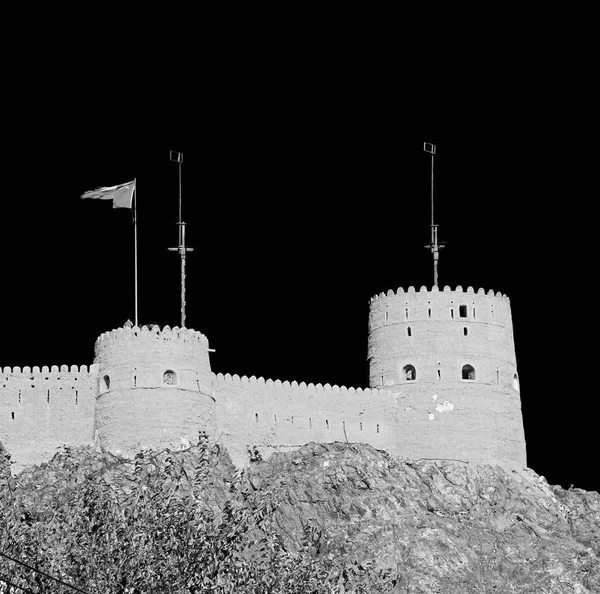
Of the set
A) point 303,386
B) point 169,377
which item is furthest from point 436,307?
point 169,377

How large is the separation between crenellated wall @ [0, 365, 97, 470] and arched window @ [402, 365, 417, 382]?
14185 millimetres

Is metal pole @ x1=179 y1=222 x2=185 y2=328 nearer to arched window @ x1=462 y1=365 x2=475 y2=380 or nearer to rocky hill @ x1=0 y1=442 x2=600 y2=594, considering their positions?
rocky hill @ x1=0 y1=442 x2=600 y2=594

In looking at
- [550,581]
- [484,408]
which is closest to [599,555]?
[550,581]

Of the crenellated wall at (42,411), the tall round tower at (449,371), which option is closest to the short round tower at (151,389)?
the crenellated wall at (42,411)

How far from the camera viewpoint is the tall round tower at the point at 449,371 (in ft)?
238

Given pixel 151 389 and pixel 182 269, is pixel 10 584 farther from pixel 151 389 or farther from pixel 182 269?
pixel 182 269

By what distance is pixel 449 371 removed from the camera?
241 feet

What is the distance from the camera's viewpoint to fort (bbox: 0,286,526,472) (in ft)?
219

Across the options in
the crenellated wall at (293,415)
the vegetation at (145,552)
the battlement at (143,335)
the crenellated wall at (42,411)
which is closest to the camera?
the vegetation at (145,552)

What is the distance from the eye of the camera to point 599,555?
70.8 metres

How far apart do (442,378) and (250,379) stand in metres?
8.87

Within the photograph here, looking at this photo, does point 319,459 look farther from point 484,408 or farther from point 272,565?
point 272,565

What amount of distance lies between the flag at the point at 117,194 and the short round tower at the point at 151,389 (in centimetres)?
668

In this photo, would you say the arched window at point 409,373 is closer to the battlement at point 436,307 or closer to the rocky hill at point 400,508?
the battlement at point 436,307
